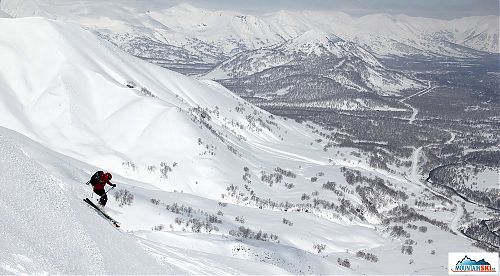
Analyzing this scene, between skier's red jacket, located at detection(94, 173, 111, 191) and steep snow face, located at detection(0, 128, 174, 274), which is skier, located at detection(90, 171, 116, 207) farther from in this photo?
steep snow face, located at detection(0, 128, 174, 274)

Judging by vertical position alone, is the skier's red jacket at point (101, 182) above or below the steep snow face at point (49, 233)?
above

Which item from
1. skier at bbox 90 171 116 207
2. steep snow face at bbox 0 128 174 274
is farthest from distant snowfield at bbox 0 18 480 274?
skier at bbox 90 171 116 207

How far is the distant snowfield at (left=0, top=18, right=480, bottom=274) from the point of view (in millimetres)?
19375

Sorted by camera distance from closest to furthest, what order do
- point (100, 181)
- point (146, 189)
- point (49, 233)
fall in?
point (49, 233)
point (100, 181)
point (146, 189)

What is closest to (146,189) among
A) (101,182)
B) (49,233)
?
(101,182)

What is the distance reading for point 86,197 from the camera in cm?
2619

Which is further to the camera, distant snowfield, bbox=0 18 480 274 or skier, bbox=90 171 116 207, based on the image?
skier, bbox=90 171 116 207

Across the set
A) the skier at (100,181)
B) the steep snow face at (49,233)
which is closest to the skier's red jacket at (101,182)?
the skier at (100,181)

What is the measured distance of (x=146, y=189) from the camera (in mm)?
102000

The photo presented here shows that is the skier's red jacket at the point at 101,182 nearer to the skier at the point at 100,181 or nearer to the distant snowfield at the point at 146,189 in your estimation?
the skier at the point at 100,181

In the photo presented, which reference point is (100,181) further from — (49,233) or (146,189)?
(146,189)

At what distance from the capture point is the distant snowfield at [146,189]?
19375 mm

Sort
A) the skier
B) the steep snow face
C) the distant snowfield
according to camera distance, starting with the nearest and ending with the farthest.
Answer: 1. the steep snow face
2. the distant snowfield
3. the skier

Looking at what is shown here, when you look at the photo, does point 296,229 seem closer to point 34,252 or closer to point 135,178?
point 135,178
